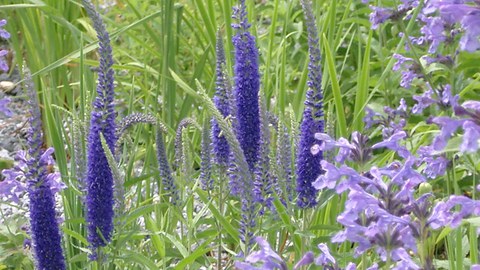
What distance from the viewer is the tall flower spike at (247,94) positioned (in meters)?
2.33

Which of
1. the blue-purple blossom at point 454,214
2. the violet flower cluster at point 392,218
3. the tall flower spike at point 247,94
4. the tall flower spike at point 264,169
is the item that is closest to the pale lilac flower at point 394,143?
the violet flower cluster at point 392,218

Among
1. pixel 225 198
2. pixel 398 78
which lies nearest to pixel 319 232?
pixel 225 198

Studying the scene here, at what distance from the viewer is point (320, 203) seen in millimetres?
2334

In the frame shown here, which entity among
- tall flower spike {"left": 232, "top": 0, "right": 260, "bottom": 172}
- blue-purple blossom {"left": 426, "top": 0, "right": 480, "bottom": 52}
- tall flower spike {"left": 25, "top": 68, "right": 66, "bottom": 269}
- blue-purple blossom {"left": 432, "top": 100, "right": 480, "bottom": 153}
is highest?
blue-purple blossom {"left": 426, "top": 0, "right": 480, "bottom": 52}

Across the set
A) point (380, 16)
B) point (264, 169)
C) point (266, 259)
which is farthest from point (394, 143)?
point (380, 16)

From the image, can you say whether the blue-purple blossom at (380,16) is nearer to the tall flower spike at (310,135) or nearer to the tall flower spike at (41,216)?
the tall flower spike at (310,135)

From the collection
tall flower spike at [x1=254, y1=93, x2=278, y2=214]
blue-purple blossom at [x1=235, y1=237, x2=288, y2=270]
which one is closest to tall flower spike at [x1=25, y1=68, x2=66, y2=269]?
tall flower spike at [x1=254, y1=93, x2=278, y2=214]

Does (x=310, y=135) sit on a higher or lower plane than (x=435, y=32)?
lower

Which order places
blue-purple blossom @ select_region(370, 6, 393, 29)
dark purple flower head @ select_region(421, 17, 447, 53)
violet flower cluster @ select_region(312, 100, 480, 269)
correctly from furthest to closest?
blue-purple blossom @ select_region(370, 6, 393, 29)
dark purple flower head @ select_region(421, 17, 447, 53)
violet flower cluster @ select_region(312, 100, 480, 269)

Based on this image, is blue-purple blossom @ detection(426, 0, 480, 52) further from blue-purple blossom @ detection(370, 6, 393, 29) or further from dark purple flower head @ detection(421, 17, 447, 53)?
blue-purple blossom @ detection(370, 6, 393, 29)

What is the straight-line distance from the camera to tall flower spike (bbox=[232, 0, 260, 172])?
2.33 metres

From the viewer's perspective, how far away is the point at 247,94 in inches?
92.7

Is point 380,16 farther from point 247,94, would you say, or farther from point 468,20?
point 468,20

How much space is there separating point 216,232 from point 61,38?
2.46 metres
